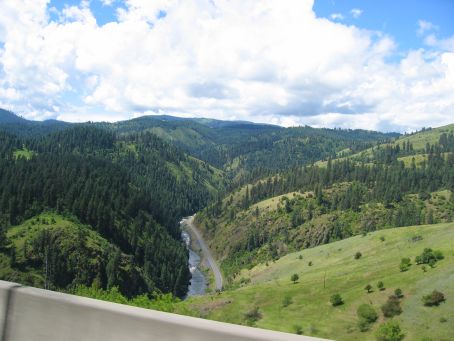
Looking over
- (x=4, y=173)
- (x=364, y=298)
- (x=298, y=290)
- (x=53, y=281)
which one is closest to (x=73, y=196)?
(x=4, y=173)

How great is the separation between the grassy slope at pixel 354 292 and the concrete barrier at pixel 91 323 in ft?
148

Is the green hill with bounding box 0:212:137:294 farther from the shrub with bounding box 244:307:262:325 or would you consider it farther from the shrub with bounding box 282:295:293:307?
the shrub with bounding box 282:295:293:307

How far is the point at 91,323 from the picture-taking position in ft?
20.5

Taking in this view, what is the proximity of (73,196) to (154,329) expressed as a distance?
486ft

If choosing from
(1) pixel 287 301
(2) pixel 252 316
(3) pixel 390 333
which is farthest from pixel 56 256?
(3) pixel 390 333

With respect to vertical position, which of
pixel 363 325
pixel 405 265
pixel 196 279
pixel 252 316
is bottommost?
pixel 196 279

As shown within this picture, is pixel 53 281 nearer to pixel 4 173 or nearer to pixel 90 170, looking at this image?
pixel 4 173

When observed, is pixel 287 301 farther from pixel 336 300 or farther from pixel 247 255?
pixel 247 255

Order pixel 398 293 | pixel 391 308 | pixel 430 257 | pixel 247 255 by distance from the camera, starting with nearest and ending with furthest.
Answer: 1. pixel 391 308
2. pixel 398 293
3. pixel 430 257
4. pixel 247 255

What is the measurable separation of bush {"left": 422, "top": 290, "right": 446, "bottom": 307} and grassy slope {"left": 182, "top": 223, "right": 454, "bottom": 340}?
0.68 m

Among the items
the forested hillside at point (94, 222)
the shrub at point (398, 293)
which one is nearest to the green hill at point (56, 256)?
the forested hillside at point (94, 222)

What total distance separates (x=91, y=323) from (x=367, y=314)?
177 feet

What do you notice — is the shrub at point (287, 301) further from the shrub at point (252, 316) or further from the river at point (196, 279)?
the river at point (196, 279)

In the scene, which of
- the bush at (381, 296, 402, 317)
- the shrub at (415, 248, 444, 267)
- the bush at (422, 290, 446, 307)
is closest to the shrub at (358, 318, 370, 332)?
the bush at (381, 296, 402, 317)
